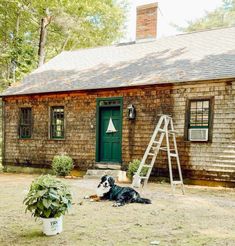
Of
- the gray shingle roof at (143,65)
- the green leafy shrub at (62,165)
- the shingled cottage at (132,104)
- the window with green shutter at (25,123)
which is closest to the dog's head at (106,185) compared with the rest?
the shingled cottage at (132,104)

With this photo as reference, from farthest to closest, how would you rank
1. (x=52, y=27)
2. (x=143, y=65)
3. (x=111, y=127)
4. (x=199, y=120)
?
1. (x=52, y=27)
2. (x=143, y=65)
3. (x=111, y=127)
4. (x=199, y=120)

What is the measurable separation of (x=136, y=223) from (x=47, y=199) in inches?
63.9

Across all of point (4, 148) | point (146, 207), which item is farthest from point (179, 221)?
point (4, 148)

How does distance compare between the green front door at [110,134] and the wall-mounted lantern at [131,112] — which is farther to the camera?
the green front door at [110,134]

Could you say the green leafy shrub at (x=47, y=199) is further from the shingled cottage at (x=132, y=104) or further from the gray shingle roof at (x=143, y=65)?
the gray shingle roof at (x=143, y=65)

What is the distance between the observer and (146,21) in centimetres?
1448

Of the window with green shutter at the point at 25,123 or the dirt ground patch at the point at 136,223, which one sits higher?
the window with green shutter at the point at 25,123

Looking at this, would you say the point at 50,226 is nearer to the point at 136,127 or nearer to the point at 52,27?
the point at 136,127

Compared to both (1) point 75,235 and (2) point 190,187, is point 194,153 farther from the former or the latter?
(1) point 75,235

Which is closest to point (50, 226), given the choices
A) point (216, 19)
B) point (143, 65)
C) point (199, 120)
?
point (199, 120)

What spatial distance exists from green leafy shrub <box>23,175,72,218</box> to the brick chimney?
11482 millimetres

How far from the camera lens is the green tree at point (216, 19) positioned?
34.3 m

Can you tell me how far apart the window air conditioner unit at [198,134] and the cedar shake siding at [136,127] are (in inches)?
5.9

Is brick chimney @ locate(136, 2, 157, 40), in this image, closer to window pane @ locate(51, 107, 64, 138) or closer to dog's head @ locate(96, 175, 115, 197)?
window pane @ locate(51, 107, 64, 138)
